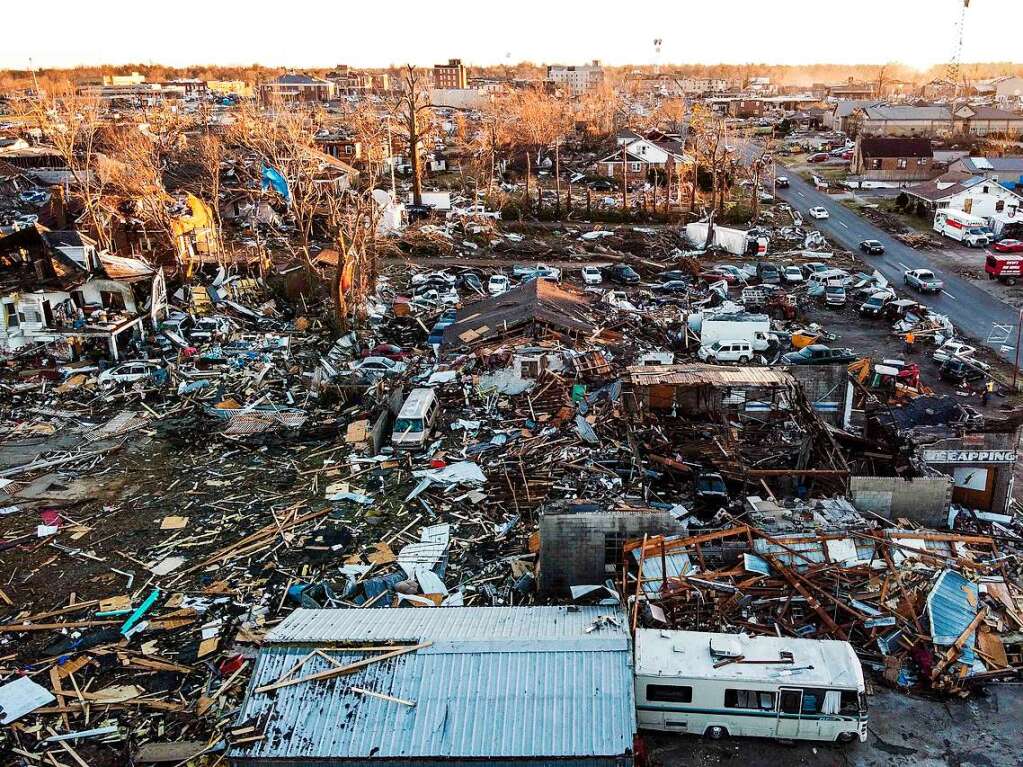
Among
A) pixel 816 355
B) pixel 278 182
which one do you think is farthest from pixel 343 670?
pixel 278 182

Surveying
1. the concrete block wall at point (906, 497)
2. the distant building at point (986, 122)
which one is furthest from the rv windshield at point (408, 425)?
the distant building at point (986, 122)

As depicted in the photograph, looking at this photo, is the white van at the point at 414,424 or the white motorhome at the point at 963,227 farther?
the white motorhome at the point at 963,227

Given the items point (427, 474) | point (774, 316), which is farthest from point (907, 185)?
point (427, 474)

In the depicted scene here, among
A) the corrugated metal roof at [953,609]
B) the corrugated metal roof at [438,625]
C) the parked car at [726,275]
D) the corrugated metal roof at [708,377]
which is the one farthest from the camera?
the parked car at [726,275]

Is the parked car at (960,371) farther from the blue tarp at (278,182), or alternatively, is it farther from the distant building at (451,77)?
the distant building at (451,77)

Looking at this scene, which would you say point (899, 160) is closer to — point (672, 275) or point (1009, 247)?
point (1009, 247)

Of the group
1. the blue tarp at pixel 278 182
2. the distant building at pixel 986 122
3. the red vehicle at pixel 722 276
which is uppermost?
the distant building at pixel 986 122

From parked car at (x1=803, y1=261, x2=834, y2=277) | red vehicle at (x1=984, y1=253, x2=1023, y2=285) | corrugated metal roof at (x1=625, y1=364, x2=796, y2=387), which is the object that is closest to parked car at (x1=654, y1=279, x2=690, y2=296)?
parked car at (x1=803, y1=261, x2=834, y2=277)

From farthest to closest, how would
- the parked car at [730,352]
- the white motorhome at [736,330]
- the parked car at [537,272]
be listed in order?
the parked car at [537,272] → the white motorhome at [736,330] → the parked car at [730,352]

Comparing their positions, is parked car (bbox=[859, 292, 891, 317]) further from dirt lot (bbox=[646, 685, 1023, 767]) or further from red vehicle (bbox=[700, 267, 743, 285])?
dirt lot (bbox=[646, 685, 1023, 767])
